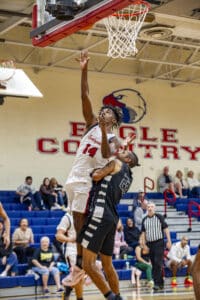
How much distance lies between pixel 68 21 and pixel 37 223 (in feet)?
34.9

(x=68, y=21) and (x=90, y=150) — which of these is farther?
(x=68, y=21)

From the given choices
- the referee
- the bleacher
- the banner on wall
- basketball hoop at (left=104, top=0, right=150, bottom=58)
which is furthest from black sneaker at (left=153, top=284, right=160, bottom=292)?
the banner on wall

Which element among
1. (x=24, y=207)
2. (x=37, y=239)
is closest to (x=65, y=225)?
(x=37, y=239)

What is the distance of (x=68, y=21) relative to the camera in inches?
309

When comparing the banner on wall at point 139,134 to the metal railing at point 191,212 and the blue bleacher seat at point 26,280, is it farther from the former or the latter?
the blue bleacher seat at point 26,280

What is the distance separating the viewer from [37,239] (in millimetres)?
16531

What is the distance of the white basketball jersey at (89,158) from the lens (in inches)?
250

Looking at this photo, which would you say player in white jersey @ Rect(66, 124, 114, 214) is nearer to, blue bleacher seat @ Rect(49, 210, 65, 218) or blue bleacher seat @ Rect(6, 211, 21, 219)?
blue bleacher seat @ Rect(6, 211, 21, 219)

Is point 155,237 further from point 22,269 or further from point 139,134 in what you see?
point 139,134

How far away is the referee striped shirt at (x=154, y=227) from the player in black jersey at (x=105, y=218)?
25.8 feet

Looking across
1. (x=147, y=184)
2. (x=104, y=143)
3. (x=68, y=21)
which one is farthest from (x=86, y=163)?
(x=147, y=184)

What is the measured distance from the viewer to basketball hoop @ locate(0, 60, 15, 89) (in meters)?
11.2

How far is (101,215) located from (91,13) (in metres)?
2.68

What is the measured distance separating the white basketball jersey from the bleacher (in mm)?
8054
